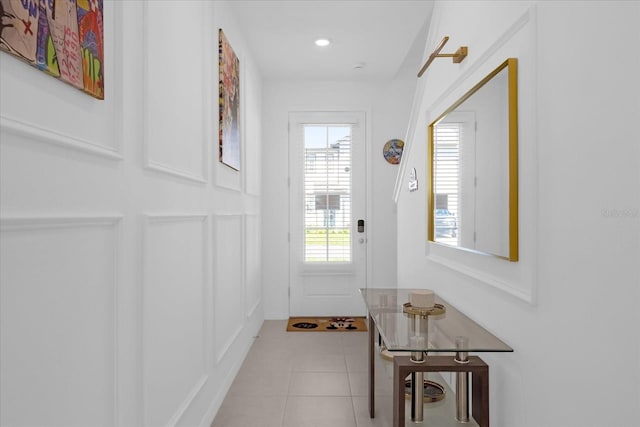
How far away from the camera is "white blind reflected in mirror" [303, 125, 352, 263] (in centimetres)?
459

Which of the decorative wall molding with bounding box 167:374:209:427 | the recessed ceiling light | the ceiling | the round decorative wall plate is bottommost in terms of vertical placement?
the decorative wall molding with bounding box 167:374:209:427

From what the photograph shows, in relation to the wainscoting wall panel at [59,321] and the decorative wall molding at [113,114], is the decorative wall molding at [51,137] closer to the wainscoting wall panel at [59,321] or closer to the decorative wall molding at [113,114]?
the decorative wall molding at [113,114]

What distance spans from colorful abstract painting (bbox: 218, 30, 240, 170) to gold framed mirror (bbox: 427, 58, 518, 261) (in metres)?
1.29

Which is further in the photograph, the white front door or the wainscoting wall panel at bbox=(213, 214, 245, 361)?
the white front door

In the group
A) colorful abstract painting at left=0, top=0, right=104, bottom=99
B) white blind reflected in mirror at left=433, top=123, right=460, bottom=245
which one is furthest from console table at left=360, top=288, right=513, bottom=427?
colorful abstract painting at left=0, top=0, right=104, bottom=99

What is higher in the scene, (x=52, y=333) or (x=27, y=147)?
(x=27, y=147)

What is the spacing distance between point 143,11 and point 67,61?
58 cm

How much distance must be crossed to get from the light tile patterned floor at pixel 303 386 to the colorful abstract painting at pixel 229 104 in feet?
4.93

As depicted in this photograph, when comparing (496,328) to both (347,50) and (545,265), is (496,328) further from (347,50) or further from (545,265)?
(347,50)

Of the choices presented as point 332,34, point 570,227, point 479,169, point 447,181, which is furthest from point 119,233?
point 332,34

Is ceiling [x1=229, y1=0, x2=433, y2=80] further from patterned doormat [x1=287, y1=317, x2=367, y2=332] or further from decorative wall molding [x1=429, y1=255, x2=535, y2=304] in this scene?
patterned doormat [x1=287, y1=317, x2=367, y2=332]

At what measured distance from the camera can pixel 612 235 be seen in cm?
100

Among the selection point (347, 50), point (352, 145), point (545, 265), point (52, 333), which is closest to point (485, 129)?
point (545, 265)

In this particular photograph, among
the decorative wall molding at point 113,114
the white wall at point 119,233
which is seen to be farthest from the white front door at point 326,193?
the decorative wall molding at point 113,114
